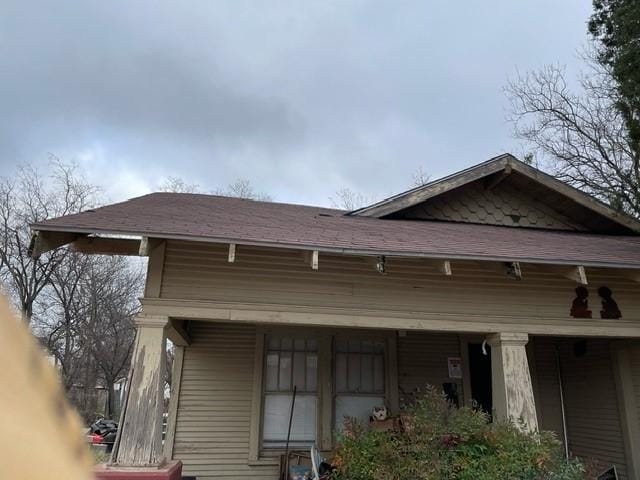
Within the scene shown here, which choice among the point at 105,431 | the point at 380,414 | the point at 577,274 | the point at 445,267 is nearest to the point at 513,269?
the point at 577,274

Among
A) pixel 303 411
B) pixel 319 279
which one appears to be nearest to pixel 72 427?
pixel 319 279

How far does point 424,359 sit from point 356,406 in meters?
1.51

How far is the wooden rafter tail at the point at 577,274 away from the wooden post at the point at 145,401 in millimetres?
4725

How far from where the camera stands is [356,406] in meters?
7.88

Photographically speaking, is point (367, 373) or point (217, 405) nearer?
point (217, 405)

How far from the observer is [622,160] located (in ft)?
43.8

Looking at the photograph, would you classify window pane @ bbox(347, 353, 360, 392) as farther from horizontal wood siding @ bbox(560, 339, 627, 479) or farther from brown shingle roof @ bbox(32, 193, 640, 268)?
horizontal wood siding @ bbox(560, 339, 627, 479)

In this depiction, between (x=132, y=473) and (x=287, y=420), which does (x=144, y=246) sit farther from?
(x=287, y=420)

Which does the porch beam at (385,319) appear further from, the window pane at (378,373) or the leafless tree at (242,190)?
the leafless tree at (242,190)

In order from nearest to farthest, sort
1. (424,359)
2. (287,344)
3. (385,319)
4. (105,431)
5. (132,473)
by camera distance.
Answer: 1. (132,473)
2. (385,319)
3. (287,344)
4. (424,359)
5. (105,431)

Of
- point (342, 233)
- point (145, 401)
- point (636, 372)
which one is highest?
point (342, 233)

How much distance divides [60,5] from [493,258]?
648 inches

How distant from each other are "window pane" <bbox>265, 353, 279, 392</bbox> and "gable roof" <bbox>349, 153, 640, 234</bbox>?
108 inches

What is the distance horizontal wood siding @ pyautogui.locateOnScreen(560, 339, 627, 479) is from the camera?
7.69 metres
